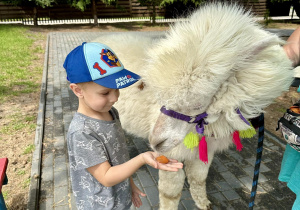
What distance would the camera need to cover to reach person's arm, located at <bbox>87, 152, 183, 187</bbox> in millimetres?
1232

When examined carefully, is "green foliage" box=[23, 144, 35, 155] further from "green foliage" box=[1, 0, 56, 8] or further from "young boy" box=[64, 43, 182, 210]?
"green foliage" box=[1, 0, 56, 8]

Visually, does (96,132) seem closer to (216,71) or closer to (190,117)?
(190,117)

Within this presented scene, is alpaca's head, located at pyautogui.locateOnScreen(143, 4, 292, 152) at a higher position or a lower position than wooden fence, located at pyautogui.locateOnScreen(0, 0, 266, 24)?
lower

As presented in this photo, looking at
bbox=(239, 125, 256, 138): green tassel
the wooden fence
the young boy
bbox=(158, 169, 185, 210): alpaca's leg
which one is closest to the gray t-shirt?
the young boy

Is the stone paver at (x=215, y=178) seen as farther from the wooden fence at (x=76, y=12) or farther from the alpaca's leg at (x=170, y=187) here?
the wooden fence at (x=76, y=12)

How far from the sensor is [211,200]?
2719mm

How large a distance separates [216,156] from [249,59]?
2.43 metres

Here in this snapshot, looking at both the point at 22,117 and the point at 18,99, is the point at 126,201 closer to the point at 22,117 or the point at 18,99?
the point at 22,117

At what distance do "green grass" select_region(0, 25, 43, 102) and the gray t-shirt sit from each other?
430 cm

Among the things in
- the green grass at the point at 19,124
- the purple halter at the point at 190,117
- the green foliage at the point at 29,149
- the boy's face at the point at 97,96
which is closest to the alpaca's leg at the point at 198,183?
the purple halter at the point at 190,117

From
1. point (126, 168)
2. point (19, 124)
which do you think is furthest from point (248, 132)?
point (19, 124)

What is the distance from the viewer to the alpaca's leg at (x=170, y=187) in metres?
2.21

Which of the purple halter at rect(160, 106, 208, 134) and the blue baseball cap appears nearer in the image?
the blue baseball cap

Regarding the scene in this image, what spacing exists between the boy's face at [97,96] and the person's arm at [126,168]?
1.09 ft
